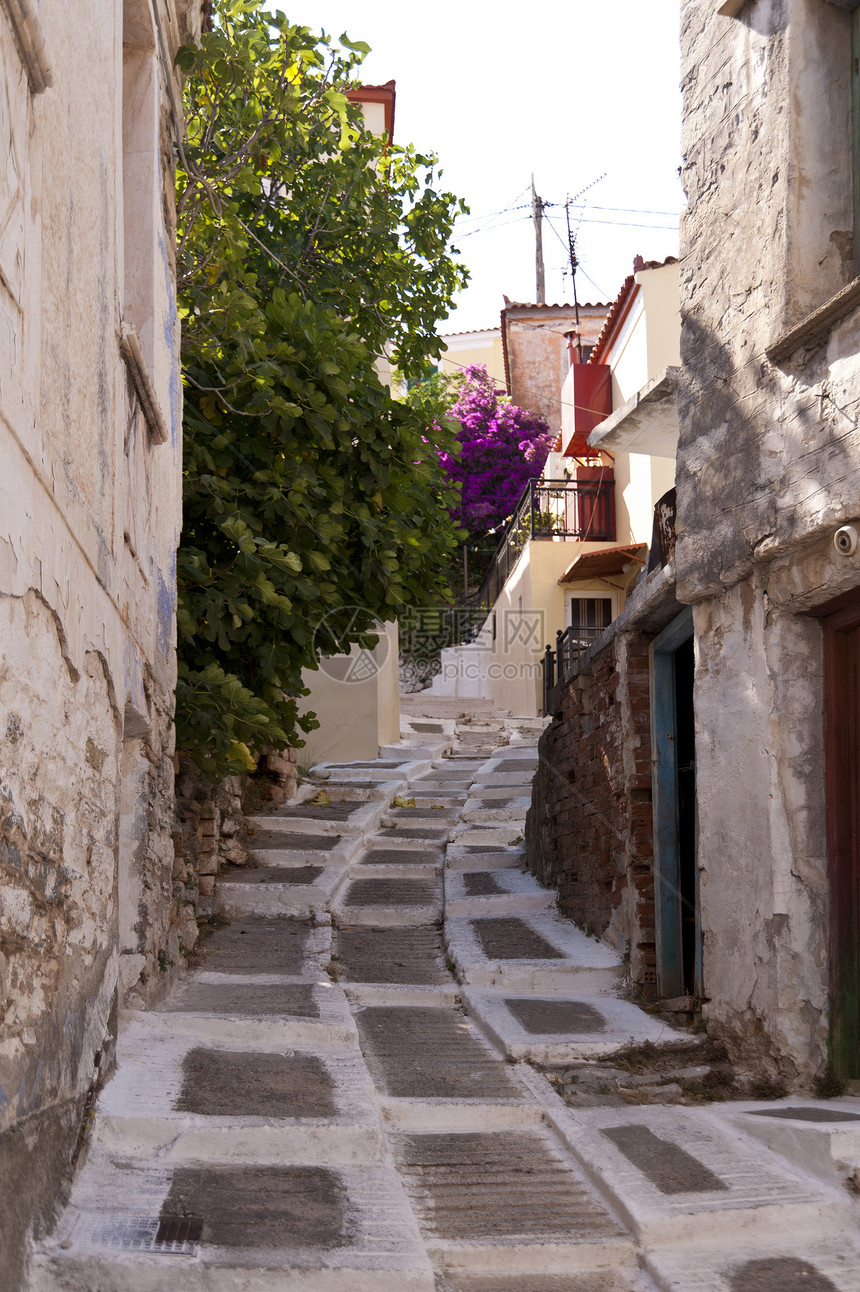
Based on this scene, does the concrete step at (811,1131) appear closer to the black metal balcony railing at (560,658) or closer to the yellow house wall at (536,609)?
the black metal balcony railing at (560,658)

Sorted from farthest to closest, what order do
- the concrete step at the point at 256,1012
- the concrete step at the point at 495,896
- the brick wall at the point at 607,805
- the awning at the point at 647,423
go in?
the concrete step at the point at 495,896, the brick wall at the point at 607,805, the awning at the point at 647,423, the concrete step at the point at 256,1012

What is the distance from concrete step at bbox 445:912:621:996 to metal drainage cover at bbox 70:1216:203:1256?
3414mm

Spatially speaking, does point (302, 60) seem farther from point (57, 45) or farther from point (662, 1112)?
point (662, 1112)

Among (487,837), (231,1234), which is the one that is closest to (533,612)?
(487,837)

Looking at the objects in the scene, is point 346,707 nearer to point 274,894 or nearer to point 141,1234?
point 274,894

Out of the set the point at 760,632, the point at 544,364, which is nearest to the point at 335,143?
the point at 760,632

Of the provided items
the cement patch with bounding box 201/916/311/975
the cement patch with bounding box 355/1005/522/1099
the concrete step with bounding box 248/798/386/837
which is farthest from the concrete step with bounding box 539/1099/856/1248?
the concrete step with bounding box 248/798/386/837

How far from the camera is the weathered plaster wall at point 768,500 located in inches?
167

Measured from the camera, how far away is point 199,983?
5855 millimetres

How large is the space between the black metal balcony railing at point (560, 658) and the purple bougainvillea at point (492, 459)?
6615mm

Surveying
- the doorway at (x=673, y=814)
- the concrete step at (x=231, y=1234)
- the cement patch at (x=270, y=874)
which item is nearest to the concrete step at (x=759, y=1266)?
the concrete step at (x=231, y=1234)

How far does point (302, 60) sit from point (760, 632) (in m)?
5.06

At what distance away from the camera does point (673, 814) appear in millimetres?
5934

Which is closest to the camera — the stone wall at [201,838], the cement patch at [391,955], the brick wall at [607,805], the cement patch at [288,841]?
the brick wall at [607,805]
